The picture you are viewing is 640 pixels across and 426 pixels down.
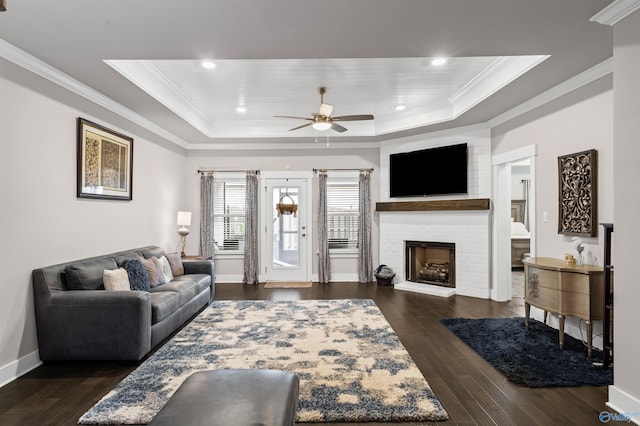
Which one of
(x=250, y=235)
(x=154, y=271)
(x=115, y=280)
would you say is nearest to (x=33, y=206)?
(x=115, y=280)

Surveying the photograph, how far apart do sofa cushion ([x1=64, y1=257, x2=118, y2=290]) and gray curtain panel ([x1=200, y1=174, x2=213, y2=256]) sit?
294 cm

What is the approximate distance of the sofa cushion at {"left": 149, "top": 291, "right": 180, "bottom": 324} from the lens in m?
3.26

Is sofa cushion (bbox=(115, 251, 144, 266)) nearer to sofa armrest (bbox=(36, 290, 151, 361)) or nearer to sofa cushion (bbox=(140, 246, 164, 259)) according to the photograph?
sofa cushion (bbox=(140, 246, 164, 259))

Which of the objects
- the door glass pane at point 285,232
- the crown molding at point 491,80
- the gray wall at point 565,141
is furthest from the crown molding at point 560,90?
the door glass pane at point 285,232

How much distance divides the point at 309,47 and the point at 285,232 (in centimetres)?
430

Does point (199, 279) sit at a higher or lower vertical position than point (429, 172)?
lower

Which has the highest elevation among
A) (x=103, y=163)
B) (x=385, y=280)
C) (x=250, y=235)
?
(x=103, y=163)

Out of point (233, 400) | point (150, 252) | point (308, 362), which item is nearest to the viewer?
point (233, 400)

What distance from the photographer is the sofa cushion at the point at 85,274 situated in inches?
123

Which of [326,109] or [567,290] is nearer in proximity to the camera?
[567,290]

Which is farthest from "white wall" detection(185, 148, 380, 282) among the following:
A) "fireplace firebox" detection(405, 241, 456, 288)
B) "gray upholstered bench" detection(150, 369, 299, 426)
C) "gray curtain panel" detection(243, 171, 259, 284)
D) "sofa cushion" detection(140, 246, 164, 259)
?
"gray upholstered bench" detection(150, 369, 299, 426)

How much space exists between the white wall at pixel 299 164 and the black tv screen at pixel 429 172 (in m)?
0.52

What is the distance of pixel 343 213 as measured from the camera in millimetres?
6695

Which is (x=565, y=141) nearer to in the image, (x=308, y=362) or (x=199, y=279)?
(x=308, y=362)
